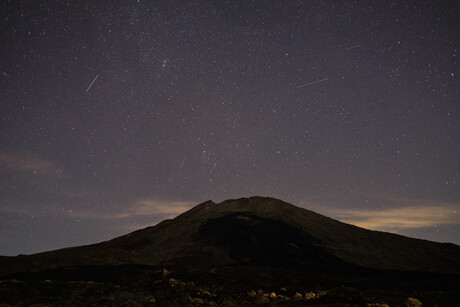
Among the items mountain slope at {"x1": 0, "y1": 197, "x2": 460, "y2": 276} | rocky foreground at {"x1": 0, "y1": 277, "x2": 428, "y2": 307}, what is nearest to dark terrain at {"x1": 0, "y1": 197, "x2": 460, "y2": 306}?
rocky foreground at {"x1": 0, "y1": 277, "x2": 428, "y2": 307}

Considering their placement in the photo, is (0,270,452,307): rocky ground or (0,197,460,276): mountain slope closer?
(0,270,452,307): rocky ground

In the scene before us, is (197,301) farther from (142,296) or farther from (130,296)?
(130,296)

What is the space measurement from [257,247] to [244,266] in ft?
48.2

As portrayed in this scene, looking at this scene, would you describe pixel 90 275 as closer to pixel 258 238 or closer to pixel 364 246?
pixel 258 238

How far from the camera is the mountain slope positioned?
53.2 meters

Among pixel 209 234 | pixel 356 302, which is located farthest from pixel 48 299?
pixel 209 234

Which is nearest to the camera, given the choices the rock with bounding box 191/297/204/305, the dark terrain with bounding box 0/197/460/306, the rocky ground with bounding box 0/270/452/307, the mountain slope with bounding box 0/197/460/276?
the rocky ground with bounding box 0/270/452/307

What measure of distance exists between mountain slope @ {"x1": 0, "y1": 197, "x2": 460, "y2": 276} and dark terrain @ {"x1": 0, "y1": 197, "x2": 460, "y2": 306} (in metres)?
0.24

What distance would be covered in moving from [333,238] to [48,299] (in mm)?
66661

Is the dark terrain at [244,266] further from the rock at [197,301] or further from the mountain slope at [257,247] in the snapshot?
the mountain slope at [257,247]

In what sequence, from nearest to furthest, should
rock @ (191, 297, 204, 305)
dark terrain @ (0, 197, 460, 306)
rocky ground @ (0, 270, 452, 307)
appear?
rocky ground @ (0, 270, 452, 307) < rock @ (191, 297, 204, 305) < dark terrain @ (0, 197, 460, 306)

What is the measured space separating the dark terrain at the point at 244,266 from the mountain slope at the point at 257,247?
0.80 feet

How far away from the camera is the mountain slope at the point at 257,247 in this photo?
5316 centimetres

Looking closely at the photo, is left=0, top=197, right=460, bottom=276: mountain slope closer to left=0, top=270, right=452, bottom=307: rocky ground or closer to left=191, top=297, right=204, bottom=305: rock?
left=0, top=270, right=452, bottom=307: rocky ground
